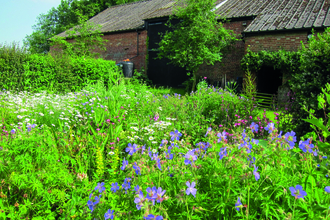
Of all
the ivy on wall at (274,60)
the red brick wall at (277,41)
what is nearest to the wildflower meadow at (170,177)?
the ivy on wall at (274,60)

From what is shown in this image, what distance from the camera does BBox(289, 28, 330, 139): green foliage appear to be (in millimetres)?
3816

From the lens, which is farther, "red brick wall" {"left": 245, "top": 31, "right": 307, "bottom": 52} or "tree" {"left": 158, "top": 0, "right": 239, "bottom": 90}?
"tree" {"left": 158, "top": 0, "right": 239, "bottom": 90}

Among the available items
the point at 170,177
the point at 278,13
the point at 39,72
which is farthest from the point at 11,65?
the point at 278,13

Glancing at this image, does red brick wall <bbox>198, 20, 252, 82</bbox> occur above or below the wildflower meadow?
above

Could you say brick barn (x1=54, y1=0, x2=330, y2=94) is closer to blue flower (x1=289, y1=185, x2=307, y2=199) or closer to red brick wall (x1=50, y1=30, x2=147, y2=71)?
red brick wall (x1=50, y1=30, x2=147, y2=71)

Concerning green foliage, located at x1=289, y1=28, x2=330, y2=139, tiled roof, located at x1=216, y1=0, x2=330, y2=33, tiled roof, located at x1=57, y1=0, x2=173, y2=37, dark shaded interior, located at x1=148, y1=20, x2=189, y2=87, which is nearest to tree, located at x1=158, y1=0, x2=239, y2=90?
tiled roof, located at x1=216, y1=0, x2=330, y2=33

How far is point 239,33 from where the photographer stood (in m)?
13.4

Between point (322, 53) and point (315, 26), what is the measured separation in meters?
7.55

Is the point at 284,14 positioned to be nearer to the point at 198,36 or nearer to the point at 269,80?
the point at 269,80

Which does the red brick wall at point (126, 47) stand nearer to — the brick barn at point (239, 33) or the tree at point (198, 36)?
the brick barn at point (239, 33)

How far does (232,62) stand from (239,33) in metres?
1.82

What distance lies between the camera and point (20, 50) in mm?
9148

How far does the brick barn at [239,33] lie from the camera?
1072cm

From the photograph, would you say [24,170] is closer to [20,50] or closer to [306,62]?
[306,62]
